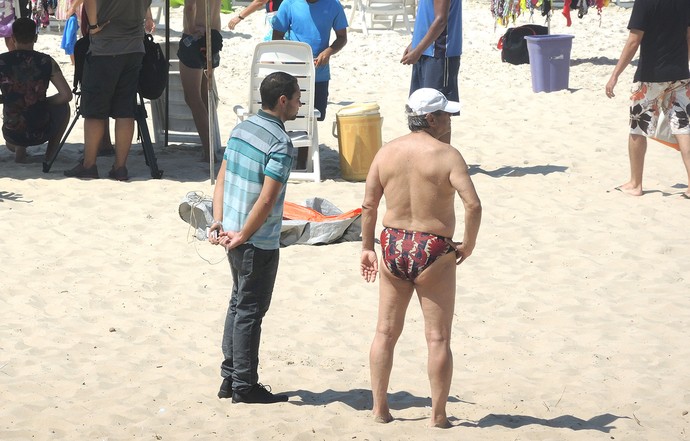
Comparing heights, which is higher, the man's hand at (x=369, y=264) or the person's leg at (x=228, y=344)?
the man's hand at (x=369, y=264)

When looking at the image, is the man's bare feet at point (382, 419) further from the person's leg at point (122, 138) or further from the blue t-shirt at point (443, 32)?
the person's leg at point (122, 138)

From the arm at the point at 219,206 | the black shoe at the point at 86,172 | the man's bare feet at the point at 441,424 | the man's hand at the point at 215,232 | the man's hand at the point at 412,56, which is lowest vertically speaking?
the man's bare feet at the point at 441,424

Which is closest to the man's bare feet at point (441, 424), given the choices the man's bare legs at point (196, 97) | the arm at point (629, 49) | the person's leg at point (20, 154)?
the arm at point (629, 49)

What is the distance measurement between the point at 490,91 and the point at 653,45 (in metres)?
4.72

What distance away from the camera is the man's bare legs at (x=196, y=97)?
864 centimetres

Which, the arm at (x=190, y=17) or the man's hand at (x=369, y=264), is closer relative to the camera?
the man's hand at (x=369, y=264)

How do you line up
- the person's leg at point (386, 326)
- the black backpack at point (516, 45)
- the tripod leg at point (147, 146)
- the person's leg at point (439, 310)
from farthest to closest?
1. the black backpack at point (516, 45)
2. the tripod leg at point (147, 146)
3. the person's leg at point (386, 326)
4. the person's leg at point (439, 310)

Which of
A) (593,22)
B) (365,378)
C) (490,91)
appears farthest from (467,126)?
(593,22)

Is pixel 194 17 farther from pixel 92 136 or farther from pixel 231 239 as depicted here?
pixel 231 239

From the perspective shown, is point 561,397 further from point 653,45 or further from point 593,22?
point 593,22

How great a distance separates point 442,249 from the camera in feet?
13.3

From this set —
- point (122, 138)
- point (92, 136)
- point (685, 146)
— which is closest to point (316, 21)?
point (122, 138)

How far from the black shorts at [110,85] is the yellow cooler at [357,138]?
5.29ft

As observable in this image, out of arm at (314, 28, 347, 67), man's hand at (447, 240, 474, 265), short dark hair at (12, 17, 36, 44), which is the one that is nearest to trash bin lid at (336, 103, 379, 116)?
arm at (314, 28, 347, 67)
